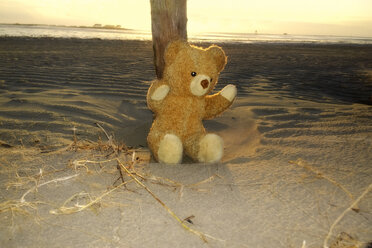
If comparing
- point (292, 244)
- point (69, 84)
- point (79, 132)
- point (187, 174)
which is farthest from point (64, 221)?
point (69, 84)

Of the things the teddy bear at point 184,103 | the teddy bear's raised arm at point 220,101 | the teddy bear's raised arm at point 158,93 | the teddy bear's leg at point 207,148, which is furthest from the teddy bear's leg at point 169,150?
the teddy bear's raised arm at point 220,101

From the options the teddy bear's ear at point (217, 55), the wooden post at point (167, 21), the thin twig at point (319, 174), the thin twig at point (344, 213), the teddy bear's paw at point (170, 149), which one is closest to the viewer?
the thin twig at point (344, 213)

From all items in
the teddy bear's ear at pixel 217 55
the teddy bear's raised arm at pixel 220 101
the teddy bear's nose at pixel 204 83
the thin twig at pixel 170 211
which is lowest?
the thin twig at pixel 170 211

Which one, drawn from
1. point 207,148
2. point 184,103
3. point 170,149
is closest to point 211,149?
point 207,148

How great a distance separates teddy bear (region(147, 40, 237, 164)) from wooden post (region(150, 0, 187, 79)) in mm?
234

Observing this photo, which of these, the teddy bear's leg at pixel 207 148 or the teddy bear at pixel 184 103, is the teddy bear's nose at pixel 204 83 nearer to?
the teddy bear at pixel 184 103

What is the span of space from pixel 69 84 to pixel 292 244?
13.2 feet

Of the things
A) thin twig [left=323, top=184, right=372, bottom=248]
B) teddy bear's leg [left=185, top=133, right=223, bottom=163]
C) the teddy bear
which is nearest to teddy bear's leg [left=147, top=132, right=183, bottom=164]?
the teddy bear

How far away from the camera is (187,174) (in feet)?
4.89

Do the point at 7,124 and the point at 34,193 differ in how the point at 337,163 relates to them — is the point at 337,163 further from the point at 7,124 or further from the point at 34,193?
Result: the point at 7,124

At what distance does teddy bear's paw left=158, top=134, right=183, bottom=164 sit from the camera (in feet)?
5.25

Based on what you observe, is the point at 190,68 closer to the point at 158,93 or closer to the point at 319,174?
the point at 158,93

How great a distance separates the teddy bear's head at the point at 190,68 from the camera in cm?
165

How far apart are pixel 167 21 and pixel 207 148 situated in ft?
3.35
